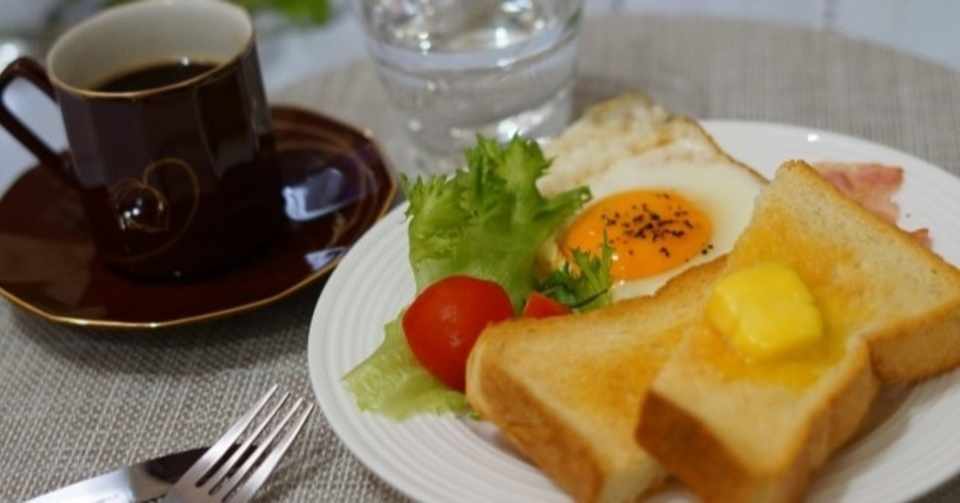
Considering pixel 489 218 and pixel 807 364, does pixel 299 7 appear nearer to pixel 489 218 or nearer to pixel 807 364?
pixel 489 218

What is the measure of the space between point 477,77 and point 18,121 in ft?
3.33

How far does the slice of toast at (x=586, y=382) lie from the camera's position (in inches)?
60.6

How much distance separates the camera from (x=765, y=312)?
1.55 m

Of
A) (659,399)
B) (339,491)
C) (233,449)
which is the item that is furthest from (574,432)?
(233,449)

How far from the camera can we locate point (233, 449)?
1829 mm

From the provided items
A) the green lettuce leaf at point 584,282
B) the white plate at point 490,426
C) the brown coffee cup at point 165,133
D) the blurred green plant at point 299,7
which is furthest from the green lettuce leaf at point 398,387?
the blurred green plant at point 299,7

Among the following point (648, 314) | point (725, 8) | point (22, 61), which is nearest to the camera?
point (648, 314)

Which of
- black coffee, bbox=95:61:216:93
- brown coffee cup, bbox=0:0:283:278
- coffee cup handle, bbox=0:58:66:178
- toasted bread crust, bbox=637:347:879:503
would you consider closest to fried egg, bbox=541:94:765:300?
toasted bread crust, bbox=637:347:879:503

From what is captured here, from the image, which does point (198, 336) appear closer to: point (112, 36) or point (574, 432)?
point (112, 36)

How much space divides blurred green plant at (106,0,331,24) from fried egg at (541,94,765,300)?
1675mm

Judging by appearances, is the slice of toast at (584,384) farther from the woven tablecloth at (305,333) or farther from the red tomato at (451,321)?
the woven tablecloth at (305,333)

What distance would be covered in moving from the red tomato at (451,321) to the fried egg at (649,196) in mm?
255

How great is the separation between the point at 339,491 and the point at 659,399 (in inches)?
23.7

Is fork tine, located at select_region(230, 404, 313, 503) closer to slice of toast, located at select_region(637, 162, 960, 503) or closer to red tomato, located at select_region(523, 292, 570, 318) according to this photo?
red tomato, located at select_region(523, 292, 570, 318)
